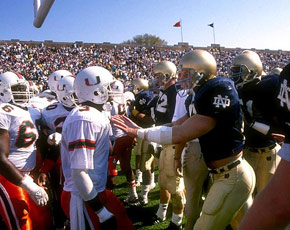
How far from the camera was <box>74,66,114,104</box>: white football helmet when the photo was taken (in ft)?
8.67

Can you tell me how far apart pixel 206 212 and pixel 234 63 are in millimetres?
2127

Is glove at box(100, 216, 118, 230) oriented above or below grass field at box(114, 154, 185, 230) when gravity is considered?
above

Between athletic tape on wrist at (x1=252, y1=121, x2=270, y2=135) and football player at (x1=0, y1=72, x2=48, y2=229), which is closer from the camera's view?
football player at (x1=0, y1=72, x2=48, y2=229)

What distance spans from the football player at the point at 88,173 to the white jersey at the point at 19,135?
642mm

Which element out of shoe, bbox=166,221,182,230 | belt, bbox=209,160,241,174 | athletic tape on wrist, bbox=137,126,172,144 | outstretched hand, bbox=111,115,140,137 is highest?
outstretched hand, bbox=111,115,140,137

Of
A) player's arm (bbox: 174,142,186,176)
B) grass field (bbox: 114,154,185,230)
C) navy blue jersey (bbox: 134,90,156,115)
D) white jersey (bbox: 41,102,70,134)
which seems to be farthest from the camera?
navy blue jersey (bbox: 134,90,156,115)

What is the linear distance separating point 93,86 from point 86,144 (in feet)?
2.12

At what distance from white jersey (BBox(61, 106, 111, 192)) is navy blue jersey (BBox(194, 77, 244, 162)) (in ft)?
2.60

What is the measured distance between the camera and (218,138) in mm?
2527

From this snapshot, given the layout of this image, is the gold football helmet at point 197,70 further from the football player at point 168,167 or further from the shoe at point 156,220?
the shoe at point 156,220

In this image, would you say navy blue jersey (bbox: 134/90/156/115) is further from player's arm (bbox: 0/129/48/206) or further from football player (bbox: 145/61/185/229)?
player's arm (bbox: 0/129/48/206)

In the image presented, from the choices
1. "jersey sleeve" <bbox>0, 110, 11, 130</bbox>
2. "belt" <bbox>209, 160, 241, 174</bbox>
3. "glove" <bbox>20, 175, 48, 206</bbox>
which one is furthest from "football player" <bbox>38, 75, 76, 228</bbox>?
"belt" <bbox>209, 160, 241, 174</bbox>

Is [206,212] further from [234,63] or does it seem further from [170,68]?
[170,68]

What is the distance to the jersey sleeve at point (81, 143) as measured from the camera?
2168mm
